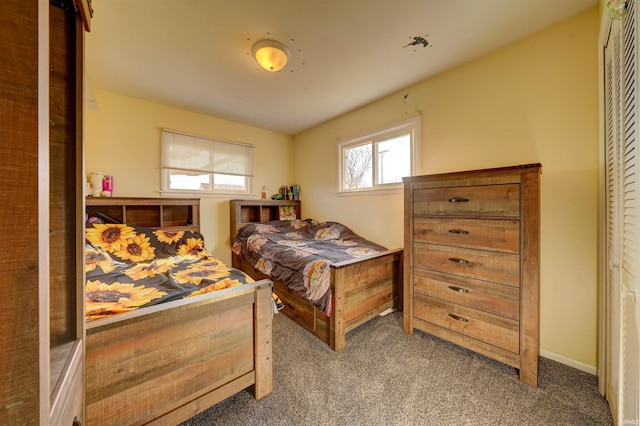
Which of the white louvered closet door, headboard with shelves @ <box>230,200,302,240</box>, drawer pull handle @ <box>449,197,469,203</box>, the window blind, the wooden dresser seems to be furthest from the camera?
headboard with shelves @ <box>230,200,302,240</box>

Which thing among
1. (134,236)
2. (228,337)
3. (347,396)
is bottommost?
(347,396)

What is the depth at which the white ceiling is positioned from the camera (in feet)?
4.95

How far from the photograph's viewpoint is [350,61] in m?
2.04

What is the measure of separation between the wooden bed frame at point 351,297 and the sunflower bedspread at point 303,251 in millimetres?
96

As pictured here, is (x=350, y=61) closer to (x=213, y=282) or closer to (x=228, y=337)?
(x=213, y=282)

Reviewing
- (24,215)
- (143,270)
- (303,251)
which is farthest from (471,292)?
(143,270)

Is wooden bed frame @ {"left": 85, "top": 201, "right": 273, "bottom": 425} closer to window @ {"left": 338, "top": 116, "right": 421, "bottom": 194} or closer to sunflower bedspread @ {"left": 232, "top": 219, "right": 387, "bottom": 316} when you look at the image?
sunflower bedspread @ {"left": 232, "top": 219, "right": 387, "bottom": 316}

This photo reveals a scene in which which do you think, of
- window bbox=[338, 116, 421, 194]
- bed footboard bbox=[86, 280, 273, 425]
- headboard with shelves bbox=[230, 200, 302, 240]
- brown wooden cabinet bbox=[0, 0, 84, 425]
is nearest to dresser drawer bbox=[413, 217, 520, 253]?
window bbox=[338, 116, 421, 194]

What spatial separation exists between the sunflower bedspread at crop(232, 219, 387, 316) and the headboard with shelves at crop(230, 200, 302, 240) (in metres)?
0.19

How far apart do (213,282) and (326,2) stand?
1.85 metres

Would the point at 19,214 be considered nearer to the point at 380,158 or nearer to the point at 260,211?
the point at 380,158

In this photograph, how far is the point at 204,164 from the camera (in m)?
3.22

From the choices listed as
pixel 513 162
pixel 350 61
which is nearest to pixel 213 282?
pixel 350 61

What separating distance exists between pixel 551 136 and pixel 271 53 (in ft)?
7.00
